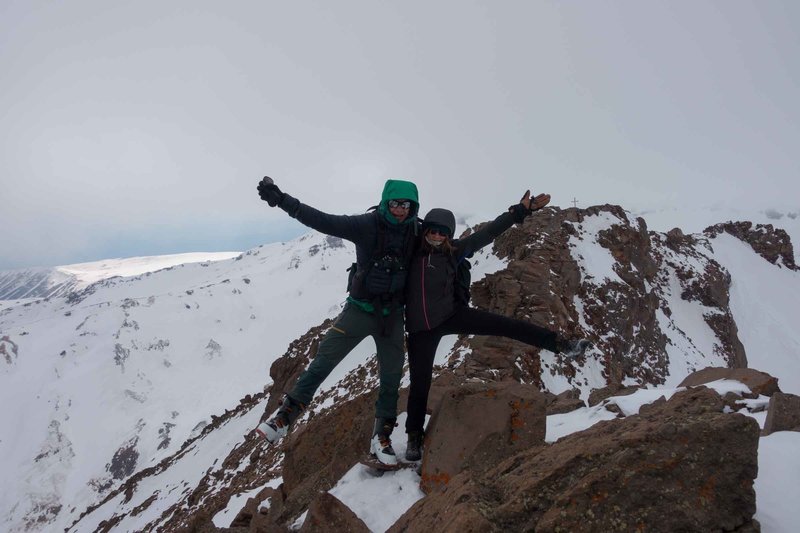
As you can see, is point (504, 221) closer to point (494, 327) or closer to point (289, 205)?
point (494, 327)

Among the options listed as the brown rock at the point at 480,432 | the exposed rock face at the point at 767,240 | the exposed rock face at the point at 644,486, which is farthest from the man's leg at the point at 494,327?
the exposed rock face at the point at 767,240

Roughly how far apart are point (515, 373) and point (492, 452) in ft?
26.0

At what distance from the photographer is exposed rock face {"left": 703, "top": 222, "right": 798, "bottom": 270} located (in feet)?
137

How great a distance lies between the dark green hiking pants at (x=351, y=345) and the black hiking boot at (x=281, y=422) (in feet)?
0.32

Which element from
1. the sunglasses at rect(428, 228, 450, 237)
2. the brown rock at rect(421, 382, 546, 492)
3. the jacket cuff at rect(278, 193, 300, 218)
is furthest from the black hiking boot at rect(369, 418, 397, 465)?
the jacket cuff at rect(278, 193, 300, 218)

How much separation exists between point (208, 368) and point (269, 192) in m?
140

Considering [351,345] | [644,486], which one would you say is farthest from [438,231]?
[644,486]

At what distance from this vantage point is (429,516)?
162 inches

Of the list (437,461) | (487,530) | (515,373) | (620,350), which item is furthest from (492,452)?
(620,350)

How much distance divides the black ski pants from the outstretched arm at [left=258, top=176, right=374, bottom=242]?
5.55ft

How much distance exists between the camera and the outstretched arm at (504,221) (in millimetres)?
5738

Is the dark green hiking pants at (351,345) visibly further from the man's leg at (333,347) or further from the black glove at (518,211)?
the black glove at (518,211)

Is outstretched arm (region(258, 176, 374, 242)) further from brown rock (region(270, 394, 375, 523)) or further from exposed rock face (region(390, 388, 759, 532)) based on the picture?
brown rock (region(270, 394, 375, 523))

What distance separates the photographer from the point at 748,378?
7.46 meters
